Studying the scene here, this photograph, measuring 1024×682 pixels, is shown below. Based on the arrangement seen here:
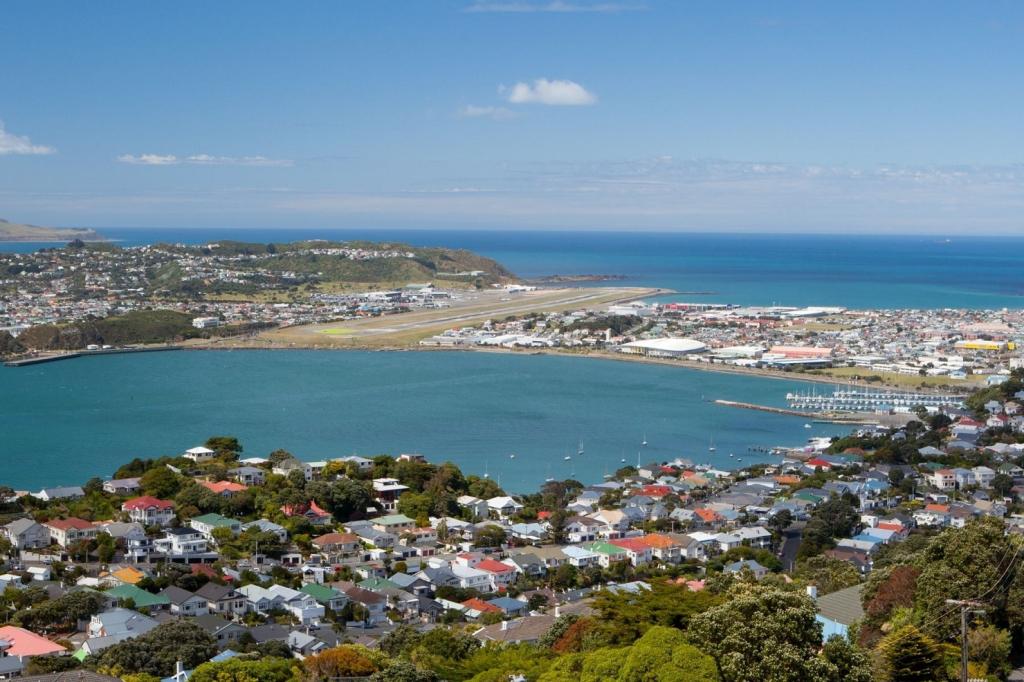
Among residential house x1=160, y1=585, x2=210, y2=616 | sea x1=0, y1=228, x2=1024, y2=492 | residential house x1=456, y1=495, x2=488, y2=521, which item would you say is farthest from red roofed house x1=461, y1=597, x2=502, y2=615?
sea x1=0, y1=228, x2=1024, y2=492


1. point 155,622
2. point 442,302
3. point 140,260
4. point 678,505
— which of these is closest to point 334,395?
point 678,505

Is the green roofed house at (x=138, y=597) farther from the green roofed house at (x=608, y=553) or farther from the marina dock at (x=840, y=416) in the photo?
the marina dock at (x=840, y=416)

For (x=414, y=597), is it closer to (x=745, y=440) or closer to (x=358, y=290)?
(x=745, y=440)

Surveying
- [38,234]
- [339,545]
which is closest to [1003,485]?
[339,545]

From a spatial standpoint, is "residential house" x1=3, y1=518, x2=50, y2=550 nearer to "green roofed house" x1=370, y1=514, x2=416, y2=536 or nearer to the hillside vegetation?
"green roofed house" x1=370, y1=514, x2=416, y2=536

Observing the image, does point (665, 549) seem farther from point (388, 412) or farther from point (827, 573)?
point (388, 412)

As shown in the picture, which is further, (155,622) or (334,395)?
(334,395)
